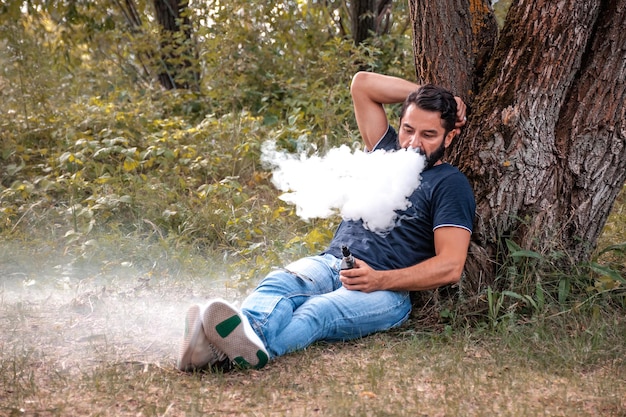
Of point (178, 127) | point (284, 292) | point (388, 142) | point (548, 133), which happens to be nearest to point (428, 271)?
point (284, 292)

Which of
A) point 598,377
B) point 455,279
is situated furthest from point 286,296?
point 598,377

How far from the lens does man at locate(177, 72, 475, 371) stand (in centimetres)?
315

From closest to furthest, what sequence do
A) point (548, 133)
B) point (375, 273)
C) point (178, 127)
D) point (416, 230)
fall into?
point (375, 273)
point (416, 230)
point (548, 133)
point (178, 127)

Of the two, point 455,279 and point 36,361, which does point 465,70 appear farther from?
point 36,361

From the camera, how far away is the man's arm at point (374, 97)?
13.0 ft

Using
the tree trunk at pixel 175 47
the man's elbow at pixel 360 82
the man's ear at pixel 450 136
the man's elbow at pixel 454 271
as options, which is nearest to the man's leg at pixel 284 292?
the man's elbow at pixel 454 271

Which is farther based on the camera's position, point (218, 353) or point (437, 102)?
point (437, 102)

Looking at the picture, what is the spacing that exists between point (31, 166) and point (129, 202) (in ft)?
4.83

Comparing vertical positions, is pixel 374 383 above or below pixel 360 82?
below

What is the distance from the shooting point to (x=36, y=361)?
3.25 m

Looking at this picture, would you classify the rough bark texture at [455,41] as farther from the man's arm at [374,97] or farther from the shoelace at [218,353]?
the shoelace at [218,353]

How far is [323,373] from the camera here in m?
3.17

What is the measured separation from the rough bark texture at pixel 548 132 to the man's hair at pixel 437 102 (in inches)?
12.3

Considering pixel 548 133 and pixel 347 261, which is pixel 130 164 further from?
pixel 548 133
